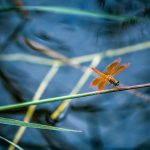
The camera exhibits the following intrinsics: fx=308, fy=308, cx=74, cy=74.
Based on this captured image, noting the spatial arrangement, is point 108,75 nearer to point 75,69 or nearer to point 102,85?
point 102,85

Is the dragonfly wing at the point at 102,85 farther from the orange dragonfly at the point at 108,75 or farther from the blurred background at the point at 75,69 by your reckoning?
the blurred background at the point at 75,69

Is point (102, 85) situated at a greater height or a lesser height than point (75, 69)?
lesser

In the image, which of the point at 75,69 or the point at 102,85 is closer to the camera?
the point at 102,85

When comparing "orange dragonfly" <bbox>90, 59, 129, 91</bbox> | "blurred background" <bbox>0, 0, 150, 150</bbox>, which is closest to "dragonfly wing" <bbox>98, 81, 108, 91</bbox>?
"orange dragonfly" <bbox>90, 59, 129, 91</bbox>

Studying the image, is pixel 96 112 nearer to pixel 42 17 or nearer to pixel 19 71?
pixel 19 71

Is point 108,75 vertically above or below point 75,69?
below

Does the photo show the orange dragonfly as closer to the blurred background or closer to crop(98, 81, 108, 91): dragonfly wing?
crop(98, 81, 108, 91): dragonfly wing

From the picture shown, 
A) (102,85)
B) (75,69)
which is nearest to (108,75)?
(102,85)

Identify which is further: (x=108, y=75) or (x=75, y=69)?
(x=75, y=69)
